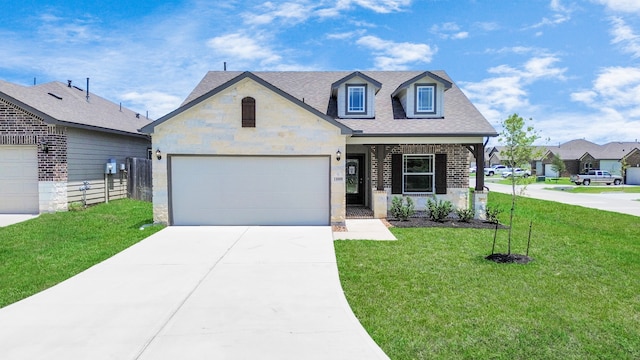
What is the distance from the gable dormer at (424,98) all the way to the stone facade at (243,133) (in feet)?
14.0

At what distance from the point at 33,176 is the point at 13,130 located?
1.74m

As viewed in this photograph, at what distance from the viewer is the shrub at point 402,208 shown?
1260cm

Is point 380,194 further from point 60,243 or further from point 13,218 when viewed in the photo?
point 13,218

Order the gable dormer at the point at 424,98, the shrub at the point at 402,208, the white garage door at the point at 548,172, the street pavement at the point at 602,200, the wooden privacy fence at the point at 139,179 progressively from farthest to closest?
the white garage door at the point at 548,172 → the street pavement at the point at 602,200 → the wooden privacy fence at the point at 139,179 → the gable dormer at the point at 424,98 → the shrub at the point at 402,208

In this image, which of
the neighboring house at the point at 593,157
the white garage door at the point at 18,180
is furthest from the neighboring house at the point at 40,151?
the neighboring house at the point at 593,157

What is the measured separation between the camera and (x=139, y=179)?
17.0m

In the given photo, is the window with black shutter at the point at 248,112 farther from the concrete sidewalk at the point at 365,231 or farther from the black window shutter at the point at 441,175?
the black window shutter at the point at 441,175

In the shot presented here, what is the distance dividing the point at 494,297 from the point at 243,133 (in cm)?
839

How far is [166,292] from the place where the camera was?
225 inches

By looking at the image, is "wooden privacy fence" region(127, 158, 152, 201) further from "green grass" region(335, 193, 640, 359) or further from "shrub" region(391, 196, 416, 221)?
"green grass" region(335, 193, 640, 359)

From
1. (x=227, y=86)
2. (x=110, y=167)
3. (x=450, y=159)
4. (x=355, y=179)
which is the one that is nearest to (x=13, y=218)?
(x=110, y=167)

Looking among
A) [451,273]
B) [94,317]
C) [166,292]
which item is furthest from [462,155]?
[94,317]

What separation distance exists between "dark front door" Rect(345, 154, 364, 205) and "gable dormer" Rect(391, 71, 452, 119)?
292 cm

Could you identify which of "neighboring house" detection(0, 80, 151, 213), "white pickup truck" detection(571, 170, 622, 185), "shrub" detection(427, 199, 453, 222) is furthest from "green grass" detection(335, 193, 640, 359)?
"white pickup truck" detection(571, 170, 622, 185)
